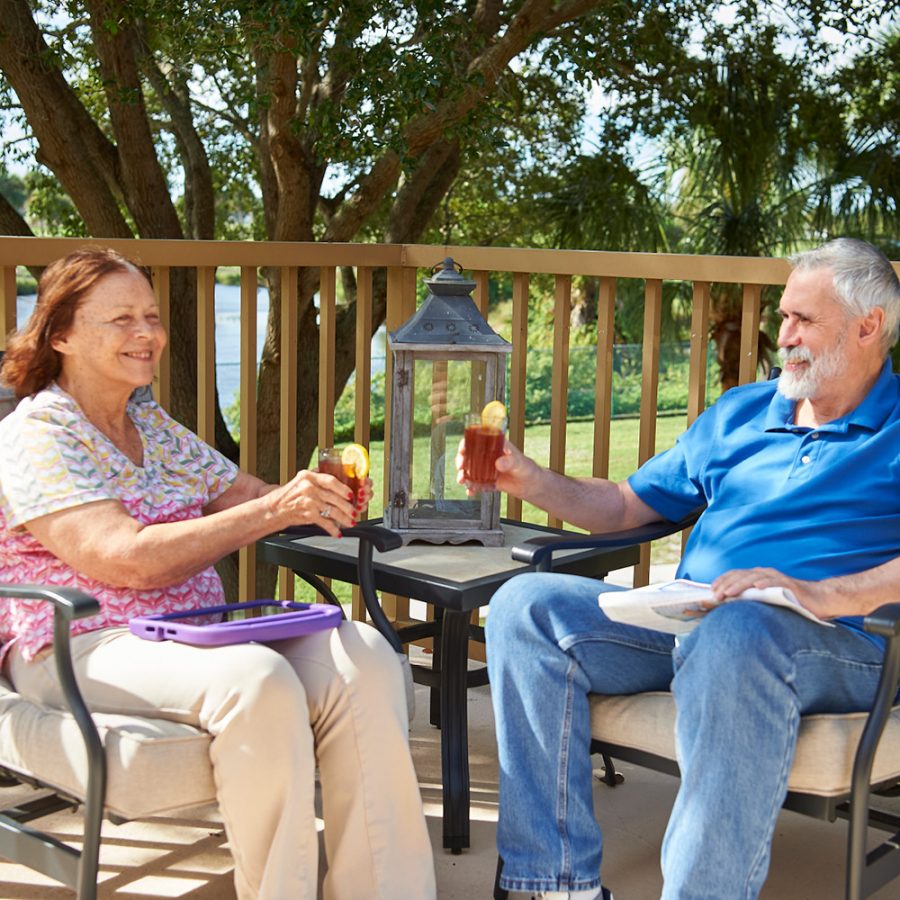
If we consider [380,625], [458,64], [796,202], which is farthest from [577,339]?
[380,625]

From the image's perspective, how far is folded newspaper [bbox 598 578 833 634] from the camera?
2.10 m

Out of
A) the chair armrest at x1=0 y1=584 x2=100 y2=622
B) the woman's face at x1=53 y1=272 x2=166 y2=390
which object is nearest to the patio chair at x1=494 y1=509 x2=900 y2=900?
the chair armrest at x1=0 y1=584 x2=100 y2=622

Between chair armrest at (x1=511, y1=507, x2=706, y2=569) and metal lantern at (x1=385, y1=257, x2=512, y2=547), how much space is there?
22 cm

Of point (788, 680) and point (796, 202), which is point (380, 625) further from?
point (796, 202)

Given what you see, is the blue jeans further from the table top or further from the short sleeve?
the short sleeve

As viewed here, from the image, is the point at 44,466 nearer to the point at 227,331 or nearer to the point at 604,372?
the point at 604,372

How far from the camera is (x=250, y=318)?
3453mm

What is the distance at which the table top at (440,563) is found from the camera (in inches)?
102

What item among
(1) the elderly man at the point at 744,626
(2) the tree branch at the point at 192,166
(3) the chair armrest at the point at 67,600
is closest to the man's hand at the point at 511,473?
(1) the elderly man at the point at 744,626

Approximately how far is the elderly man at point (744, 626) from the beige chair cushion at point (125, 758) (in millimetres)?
570

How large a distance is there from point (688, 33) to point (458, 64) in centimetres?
273

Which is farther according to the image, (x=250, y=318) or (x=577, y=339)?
(x=577, y=339)

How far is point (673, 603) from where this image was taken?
2.14 metres

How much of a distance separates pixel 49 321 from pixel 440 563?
943 mm
